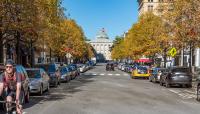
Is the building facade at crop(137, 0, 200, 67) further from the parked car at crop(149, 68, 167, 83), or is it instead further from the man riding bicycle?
the man riding bicycle

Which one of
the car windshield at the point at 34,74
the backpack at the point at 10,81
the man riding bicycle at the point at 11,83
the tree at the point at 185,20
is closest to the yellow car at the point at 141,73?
the tree at the point at 185,20

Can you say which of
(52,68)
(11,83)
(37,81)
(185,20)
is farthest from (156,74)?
(11,83)

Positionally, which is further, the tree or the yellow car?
the yellow car

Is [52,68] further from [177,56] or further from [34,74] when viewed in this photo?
[177,56]

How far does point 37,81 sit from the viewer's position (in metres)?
24.5

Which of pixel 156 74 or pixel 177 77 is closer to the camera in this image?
pixel 177 77

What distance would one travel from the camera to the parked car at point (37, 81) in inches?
946

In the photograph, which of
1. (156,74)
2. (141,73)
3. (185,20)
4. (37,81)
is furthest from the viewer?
(141,73)

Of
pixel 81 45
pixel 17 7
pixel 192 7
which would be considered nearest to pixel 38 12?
pixel 17 7

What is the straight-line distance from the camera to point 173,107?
18422mm

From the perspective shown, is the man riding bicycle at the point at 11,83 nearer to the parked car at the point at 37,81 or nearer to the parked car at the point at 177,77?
the parked car at the point at 37,81

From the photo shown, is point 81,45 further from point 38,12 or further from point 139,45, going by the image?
point 38,12

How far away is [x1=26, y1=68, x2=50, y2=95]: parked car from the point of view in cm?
2404

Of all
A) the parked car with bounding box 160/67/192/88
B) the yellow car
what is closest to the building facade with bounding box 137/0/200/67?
the yellow car
